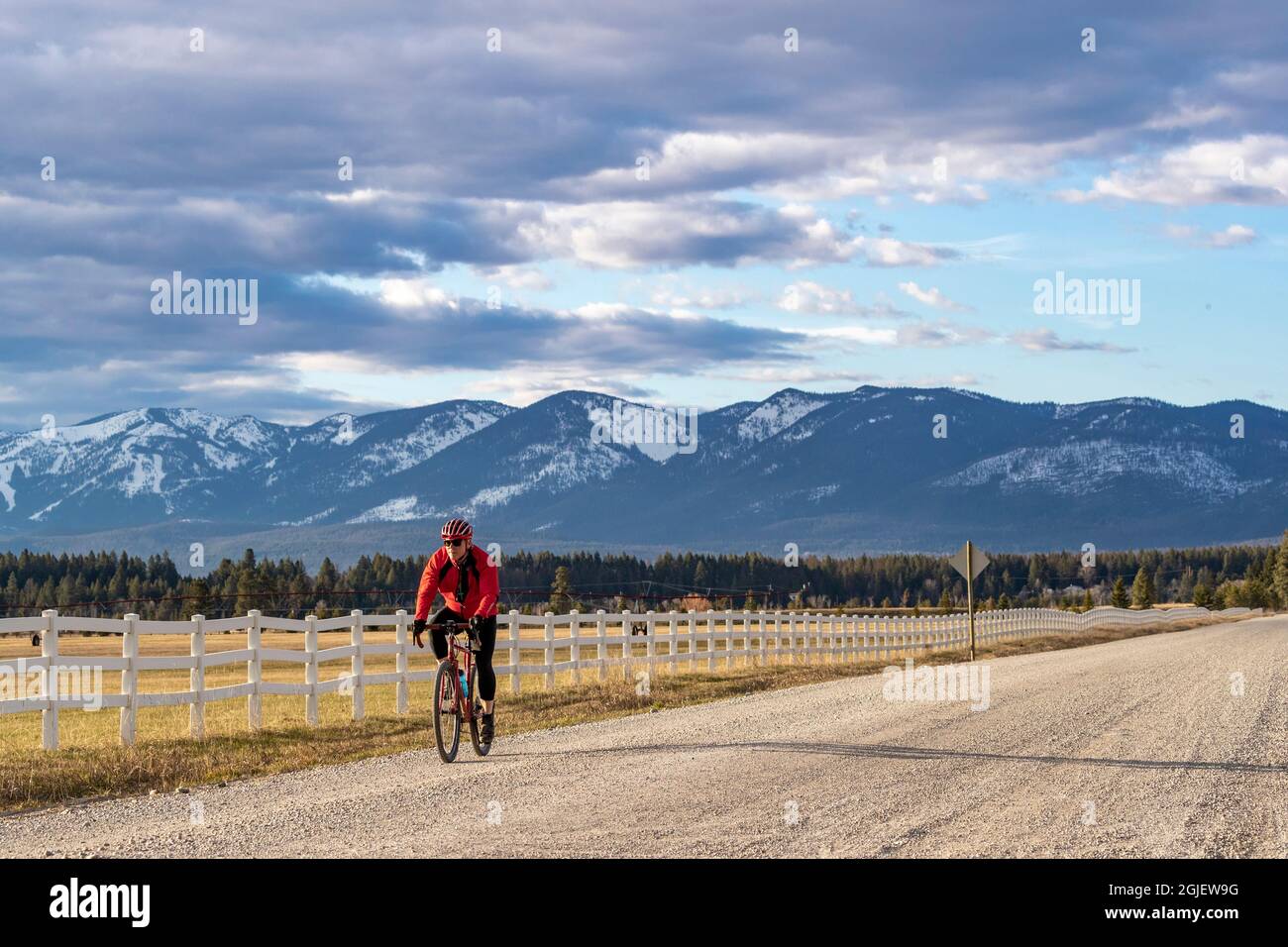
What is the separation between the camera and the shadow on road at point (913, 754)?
13.9 meters

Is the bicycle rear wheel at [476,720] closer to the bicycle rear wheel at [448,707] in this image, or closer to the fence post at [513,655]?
the bicycle rear wheel at [448,707]

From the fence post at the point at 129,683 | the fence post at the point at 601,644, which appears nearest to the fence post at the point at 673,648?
the fence post at the point at 601,644

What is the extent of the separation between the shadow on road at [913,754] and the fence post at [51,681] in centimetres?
472

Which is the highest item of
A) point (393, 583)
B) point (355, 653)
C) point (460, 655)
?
point (460, 655)

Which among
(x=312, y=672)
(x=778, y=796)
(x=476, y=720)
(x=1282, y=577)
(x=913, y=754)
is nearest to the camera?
(x=778, y=796)

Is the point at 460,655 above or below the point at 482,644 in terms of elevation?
below

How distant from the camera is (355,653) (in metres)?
20.1

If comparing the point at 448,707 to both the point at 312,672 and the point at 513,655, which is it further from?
the point at 513,655

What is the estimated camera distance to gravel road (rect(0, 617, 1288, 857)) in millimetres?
9875

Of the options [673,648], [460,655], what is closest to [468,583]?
[460,655]

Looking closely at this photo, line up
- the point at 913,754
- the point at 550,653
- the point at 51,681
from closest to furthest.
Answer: the point at 913,754, the point at 51,681, the point at 550,653

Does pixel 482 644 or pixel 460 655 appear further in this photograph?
pixel 460 655

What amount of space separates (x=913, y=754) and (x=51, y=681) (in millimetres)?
8537
